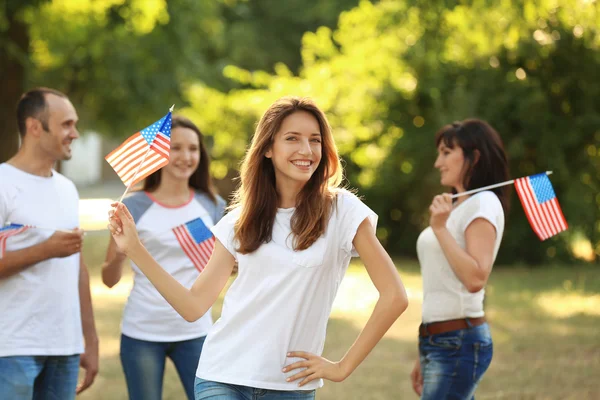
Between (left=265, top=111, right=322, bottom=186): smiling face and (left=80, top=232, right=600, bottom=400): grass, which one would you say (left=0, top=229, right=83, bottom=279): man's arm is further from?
(left=80, top=232, right=600, bottom=400): grass

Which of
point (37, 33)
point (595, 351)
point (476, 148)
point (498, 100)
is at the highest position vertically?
point (37, 33)

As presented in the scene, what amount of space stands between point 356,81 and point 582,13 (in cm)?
593

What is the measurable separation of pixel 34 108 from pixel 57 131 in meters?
0.20

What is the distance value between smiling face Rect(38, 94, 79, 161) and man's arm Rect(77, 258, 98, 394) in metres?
0.66

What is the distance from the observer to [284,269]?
3.58 metres

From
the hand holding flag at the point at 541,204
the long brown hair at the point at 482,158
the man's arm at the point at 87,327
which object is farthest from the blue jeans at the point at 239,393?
the hand holding flag at the point at 541,204

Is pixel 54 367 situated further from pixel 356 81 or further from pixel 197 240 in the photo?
pixel 356 81

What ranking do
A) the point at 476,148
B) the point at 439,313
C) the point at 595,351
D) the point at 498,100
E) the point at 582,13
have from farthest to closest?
the point at 498,100 < the point at 582,13 < the point at 595,351 < the point at 476,148 < the point at 439,313

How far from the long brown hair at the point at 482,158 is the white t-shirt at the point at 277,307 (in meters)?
1.64

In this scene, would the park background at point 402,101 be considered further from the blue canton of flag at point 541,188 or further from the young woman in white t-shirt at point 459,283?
the young woman in white t-shirt at point 459,283

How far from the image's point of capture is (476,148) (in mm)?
5133

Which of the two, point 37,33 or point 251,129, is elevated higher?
point 37,33

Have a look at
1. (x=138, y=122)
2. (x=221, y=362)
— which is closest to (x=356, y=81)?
(x=138, y=122)

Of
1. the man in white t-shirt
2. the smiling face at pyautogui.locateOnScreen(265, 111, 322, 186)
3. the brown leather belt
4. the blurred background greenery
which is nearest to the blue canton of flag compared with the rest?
the brown leather belt
